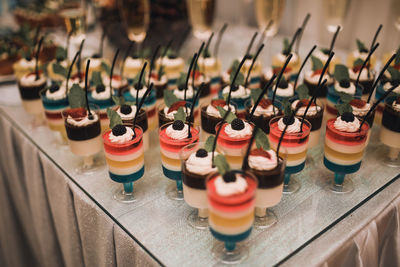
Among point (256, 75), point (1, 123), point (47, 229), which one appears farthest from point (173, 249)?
point (1, 123)

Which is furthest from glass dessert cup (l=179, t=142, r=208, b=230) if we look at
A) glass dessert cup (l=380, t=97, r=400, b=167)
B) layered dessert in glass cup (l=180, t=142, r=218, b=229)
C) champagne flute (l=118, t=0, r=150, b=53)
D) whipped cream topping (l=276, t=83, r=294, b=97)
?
champagne flute (l=118, t=0, r=150, b=53)

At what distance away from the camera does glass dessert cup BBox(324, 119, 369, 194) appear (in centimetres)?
124

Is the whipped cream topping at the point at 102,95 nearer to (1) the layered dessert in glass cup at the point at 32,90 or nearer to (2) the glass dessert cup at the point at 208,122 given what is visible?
(1) the layered dessert in glass cup at the point at 32,90

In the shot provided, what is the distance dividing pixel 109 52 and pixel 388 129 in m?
2.11

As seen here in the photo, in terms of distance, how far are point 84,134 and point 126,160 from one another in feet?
0.90

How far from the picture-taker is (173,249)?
1.12 meters

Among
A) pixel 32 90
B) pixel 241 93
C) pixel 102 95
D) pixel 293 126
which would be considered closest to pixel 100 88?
pixel 102 95

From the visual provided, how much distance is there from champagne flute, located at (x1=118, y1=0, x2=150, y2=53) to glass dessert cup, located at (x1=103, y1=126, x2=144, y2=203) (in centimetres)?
112

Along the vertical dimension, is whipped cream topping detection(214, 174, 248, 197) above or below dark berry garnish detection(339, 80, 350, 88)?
below

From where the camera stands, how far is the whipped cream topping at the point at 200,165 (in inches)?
43.3

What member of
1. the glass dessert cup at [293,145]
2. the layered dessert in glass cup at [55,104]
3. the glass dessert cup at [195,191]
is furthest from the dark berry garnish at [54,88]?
the glass dessert cup at [293,145]

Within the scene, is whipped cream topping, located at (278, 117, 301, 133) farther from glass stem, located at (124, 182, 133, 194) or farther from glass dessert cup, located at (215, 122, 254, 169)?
glass stem, located at (124, 182, 133, 194)

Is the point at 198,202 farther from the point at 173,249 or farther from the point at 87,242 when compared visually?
the point at 87,242

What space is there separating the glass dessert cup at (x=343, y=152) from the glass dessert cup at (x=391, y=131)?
0.16m
